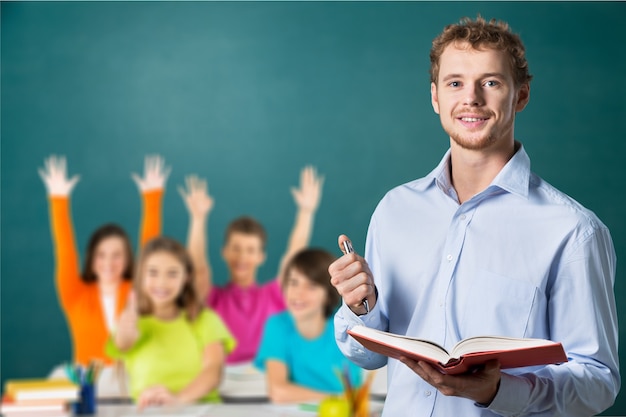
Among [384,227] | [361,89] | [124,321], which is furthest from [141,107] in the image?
[384,227]

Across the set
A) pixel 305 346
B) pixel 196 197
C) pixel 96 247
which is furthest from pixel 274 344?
pixel 196 197

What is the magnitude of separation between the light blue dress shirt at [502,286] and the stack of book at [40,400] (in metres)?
2.10

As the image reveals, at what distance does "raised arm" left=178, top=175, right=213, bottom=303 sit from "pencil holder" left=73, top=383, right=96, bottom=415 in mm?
1549

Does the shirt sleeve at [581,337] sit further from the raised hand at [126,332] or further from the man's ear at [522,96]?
the raised hand at [126,332]

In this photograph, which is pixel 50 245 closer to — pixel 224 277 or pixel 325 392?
pixel 224 277

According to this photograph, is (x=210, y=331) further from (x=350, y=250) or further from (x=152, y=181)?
(x=350, y=250)

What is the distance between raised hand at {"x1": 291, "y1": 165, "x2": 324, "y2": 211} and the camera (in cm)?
492

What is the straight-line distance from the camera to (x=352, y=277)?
113 centimetres

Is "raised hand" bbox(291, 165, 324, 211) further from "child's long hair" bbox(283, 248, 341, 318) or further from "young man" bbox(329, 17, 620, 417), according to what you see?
"young man" bbox(329, 17, 620, 417)

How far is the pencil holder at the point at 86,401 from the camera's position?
3.00m

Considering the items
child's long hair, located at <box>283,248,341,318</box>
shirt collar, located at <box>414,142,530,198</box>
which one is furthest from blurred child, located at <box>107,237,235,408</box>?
shirt collar, located at <box>414,142,530,198</box>

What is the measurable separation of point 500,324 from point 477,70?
0.38 m

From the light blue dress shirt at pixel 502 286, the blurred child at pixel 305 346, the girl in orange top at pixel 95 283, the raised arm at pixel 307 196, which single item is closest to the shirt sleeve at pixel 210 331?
the blurred child at pixel 305 346

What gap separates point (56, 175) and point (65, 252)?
687mm
